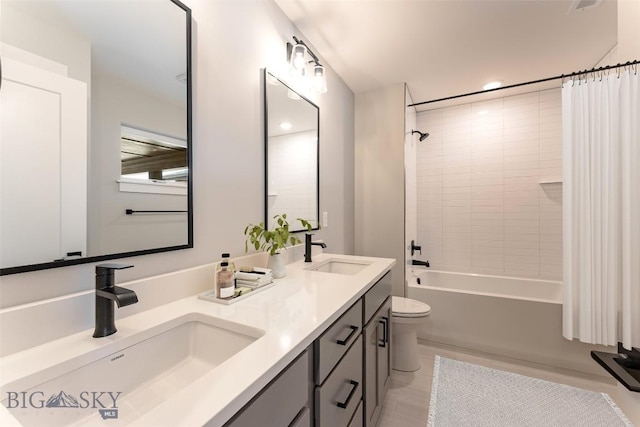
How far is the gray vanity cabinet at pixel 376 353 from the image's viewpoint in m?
1.33

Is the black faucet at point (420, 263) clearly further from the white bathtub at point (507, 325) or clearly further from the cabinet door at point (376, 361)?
the cabinet door at point (376, 361)

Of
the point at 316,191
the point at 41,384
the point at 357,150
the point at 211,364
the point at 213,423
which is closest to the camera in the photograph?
the point at 213,423

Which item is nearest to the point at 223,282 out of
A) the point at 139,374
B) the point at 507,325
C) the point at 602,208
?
the point at 139,374

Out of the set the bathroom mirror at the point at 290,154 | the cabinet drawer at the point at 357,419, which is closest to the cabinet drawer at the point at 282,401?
the cabinet drawer at the point at 357,419

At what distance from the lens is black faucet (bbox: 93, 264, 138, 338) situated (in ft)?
2.45

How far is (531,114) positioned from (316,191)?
2.64 meters

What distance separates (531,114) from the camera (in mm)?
2990

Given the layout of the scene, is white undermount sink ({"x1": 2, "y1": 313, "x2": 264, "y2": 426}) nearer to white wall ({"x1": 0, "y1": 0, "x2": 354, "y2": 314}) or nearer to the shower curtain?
white wall ({"x1": 0, "y1": 0, "x2": 354, "y2": 314})

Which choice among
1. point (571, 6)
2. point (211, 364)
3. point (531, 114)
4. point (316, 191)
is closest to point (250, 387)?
point (211, 364)

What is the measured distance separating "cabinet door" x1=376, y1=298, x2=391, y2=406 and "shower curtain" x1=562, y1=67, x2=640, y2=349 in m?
1.13

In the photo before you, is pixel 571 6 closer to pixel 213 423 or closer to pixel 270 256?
pixel 270 256

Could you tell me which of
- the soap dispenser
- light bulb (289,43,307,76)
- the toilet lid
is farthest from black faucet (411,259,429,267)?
the soap dispenser

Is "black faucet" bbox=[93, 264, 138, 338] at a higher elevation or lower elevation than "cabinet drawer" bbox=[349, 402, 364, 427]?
higher

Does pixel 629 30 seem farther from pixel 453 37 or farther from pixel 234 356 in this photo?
pixel 234 356
